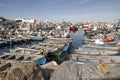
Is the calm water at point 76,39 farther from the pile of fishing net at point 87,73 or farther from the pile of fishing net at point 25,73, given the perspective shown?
the pile of fishing net at point 25,73

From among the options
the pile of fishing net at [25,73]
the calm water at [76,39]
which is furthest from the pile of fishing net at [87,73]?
the calm water at [76,39]

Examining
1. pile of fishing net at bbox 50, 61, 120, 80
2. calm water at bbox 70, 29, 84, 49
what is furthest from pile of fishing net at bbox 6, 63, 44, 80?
calm water at bbox 70, 29, 84, 49

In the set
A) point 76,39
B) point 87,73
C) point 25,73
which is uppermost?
point 25,73

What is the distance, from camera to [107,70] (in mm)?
8133

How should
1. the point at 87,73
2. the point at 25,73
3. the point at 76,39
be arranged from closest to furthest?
1. the point at 25,73
2. the point at 87,73
3. the point at 76,39

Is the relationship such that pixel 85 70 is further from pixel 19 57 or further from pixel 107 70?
pixel 19 57

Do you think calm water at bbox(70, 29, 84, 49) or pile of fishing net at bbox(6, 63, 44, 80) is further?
calm water at bbox(70, 29, 84, 49)

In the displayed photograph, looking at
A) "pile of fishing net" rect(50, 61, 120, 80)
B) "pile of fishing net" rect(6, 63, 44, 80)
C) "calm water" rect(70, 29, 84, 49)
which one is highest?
"pile of fishing net" rect(6, 63, 44, 80)

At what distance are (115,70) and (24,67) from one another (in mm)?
4632

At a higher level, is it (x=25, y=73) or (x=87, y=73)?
(x=25, y=73)

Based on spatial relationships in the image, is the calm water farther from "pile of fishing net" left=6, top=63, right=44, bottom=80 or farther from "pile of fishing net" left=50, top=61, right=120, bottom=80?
"pile of fishing net" left=6, top=63, right=44, bottom=80

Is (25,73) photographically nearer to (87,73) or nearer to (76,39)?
(87,73)

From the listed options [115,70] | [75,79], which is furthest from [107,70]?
[75,79]

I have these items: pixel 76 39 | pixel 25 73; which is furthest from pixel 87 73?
pixel 76 39
